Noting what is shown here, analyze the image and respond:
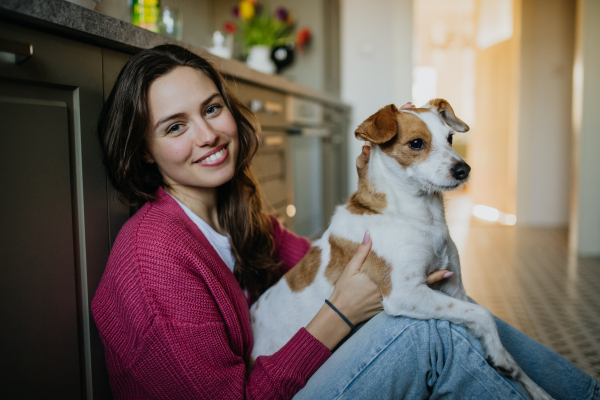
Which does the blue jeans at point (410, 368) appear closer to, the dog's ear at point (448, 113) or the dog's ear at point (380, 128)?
the dog's ear at point (380, 128)

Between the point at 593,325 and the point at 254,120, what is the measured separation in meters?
1.96

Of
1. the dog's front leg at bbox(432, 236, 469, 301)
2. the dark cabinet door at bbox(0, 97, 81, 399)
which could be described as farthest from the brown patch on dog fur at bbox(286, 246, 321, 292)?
the dark cabinet door at bbox(0, 97, 81, 399)

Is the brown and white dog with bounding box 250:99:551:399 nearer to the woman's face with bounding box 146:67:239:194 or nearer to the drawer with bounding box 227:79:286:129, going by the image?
the woman's face with bounding box 146:67:239:194

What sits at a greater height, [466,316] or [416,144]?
[416,144]

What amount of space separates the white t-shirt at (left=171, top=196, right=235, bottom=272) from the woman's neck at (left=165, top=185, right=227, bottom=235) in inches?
1.0

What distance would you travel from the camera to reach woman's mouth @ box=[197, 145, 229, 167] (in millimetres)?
1073

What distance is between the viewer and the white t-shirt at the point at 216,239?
1.13 m

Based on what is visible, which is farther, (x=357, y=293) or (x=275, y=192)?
(x=275, y=192)

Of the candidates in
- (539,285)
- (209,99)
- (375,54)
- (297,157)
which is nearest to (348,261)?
(209,99)

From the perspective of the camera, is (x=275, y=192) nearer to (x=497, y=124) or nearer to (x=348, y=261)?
(x=348, y=261)

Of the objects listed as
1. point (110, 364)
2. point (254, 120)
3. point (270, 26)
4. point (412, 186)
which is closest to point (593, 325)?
point (412, 186)

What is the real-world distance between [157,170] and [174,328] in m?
0.48

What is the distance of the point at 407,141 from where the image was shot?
1.19 metres

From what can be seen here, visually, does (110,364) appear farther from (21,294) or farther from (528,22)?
(528,22)
